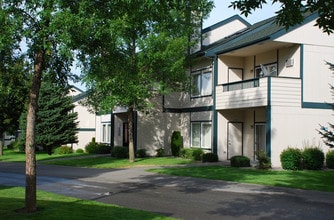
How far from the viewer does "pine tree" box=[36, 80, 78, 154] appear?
3772 centimetres

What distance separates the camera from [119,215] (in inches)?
376

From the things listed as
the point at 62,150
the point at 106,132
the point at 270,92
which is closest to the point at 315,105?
the point at 270,92

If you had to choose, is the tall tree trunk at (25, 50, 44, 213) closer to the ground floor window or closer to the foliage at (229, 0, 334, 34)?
the foliage at (229, 0, 334, 34)

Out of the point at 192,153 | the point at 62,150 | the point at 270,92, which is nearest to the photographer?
the point at 270,92

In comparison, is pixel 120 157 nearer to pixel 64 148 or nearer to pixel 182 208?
pixel 64 148

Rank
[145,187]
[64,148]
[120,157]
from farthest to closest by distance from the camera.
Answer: [64,148] < [120,157] < [145,187]

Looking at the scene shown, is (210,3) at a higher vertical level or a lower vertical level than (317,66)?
higher

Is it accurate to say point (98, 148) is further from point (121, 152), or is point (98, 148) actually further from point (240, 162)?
point (240, 162)

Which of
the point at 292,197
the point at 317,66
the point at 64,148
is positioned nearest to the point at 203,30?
the point at 317,66

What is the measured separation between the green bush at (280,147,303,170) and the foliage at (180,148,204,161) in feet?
21.6

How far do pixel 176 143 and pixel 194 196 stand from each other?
52.5ft

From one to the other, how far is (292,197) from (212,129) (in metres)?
Answer: 13.5

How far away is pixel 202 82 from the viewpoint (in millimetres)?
28516

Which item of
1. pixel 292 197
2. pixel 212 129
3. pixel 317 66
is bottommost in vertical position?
pixel 292 197
